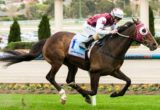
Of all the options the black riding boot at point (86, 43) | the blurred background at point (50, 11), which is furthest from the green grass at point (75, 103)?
the blurred background at point (50, 11)

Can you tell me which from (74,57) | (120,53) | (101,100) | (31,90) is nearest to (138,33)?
(120,53)

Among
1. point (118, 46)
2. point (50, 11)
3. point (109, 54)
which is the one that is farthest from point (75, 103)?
point (50, 11)

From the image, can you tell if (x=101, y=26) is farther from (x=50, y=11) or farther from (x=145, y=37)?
(x=50, y=11)

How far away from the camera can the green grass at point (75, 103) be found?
8.39m

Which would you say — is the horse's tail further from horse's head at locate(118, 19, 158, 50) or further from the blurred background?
the blurred background

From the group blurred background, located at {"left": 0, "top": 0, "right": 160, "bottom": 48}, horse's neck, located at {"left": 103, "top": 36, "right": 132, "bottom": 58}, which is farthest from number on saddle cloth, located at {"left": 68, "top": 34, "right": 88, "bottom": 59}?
blurred background, located at {"left": 0, "top": 0, "right": 160, "bottom": 48}

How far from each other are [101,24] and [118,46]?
0.46m

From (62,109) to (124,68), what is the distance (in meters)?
7.97

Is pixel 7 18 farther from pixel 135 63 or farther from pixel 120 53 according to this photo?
pixel 120 53

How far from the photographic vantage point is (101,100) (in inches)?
395

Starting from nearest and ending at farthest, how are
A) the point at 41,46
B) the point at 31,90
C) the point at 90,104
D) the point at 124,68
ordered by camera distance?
the point at 90,104, the point at 41,46, the point at 31,90, the point at 124,68

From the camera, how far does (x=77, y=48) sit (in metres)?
8.86

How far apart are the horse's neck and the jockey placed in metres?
0.17

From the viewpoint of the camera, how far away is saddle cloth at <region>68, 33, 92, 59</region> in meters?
8.84
